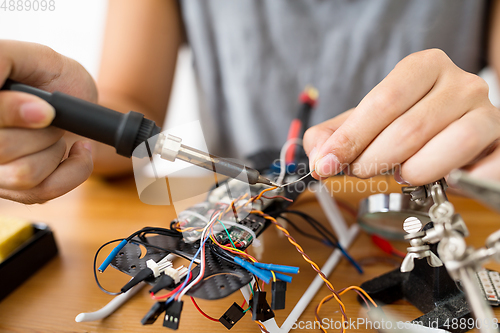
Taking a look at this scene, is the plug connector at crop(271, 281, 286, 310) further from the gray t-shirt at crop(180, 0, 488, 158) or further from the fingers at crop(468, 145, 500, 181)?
the gray t-shirt at crop(180, 0, 488, 158)

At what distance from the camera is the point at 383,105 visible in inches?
14.2

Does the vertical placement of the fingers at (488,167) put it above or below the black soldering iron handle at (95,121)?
above

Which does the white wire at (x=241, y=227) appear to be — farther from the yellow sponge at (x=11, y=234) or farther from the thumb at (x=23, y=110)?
the yellow sponge at (x=11, y=234)

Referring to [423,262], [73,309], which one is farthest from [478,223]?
[73,309]

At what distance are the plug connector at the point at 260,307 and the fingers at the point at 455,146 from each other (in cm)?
21

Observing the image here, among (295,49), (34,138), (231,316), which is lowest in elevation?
(231,316)

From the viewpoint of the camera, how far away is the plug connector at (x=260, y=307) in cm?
32

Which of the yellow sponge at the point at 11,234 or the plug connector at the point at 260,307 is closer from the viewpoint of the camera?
the plug connector at the point at 260,307

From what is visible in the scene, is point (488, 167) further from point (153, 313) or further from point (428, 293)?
point (153, 313)

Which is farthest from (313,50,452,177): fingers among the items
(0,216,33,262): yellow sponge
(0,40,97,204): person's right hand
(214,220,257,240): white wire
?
(0,216,33,262): yellow sponge

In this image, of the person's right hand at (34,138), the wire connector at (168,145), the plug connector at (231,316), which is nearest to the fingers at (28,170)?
the person's right hand at (34,138)

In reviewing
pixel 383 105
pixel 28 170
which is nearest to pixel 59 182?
pixel 28 170

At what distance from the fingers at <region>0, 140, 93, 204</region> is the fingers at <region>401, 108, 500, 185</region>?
0.42 metres

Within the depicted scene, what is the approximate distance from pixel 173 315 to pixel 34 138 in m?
0.26
